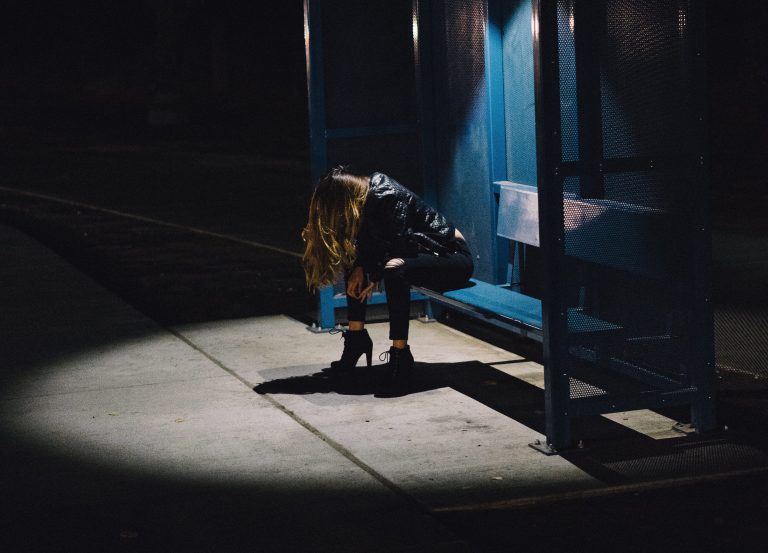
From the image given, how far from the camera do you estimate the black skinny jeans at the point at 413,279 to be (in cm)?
785

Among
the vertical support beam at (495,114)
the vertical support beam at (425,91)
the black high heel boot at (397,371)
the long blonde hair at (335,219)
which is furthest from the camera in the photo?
the vertical support beam at (425,91)

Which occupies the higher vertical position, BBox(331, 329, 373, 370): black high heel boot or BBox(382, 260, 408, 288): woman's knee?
BBox(382, 260, 408, 288): woman's knee

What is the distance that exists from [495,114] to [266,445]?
3.33 metres

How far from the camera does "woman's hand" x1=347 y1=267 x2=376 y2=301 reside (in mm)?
8025

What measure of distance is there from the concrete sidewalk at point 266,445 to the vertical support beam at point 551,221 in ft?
0.85

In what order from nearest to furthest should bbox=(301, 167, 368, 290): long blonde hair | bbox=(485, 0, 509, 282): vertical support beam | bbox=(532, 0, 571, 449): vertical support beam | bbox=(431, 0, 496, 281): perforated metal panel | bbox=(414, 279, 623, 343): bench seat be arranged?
bbox=(532, 0, 571, 449): vertical support beam < bbox=(414, 279, 623, 343): bench seat < bbox=(301, 167, 368, 290): long blonde hair < bbox=(485, 0, 509, 282): vertical support beam < bbox=(431, 0, 496, 281): perforated metal panel

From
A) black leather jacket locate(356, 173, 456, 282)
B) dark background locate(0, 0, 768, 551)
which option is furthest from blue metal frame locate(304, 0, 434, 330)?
dark background locate(0, 0, 768, 551)

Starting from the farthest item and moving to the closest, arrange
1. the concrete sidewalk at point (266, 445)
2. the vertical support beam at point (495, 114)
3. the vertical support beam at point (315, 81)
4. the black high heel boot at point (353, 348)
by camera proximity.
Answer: the vertical support beam at point (315, 81) → the vertical support beam at point (495, 114) → the black high heel boot at point (353, 348) → the concrete sidewalk at point (266, 445)

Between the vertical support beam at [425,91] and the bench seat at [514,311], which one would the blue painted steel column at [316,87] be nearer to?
the vertical support beam at [425,91]

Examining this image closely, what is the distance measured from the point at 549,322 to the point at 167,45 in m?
33.7

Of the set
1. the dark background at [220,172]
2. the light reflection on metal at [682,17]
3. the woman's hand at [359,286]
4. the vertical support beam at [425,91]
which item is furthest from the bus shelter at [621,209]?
the vertical support beam at [425,91]

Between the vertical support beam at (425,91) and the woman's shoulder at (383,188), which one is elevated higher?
the vertical support beam at (425,91)

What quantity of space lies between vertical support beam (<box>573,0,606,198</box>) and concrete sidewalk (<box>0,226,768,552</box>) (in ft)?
4.53

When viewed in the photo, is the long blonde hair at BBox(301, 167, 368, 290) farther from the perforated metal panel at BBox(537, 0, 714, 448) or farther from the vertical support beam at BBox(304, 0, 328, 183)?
the perforated metal panel at BBox(537, 0, 714, 448)
